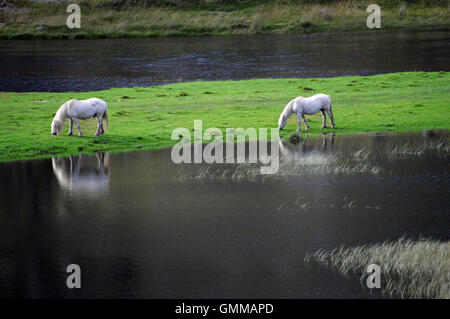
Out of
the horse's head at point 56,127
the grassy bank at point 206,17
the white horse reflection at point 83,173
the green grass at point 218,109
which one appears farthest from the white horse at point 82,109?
the grassy bank at point 206,17

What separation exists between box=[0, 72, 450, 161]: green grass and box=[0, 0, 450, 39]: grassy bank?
128ft

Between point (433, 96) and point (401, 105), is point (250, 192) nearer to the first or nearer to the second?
point (401, 105)

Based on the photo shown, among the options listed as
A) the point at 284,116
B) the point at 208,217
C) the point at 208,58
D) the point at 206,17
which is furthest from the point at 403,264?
the point at 206,17

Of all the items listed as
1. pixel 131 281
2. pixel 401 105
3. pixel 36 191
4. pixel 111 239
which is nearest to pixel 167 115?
pixel 401 105

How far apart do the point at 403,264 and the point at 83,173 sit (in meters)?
13.5

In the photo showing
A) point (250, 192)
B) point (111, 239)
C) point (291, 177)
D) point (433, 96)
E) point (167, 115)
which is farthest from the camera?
point (433, 96)

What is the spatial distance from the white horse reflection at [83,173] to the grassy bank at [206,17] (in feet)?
210

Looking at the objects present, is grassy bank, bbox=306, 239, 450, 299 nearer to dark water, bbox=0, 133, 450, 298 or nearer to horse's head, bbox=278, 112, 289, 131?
dark water, bbox=0, 133, 450, 298

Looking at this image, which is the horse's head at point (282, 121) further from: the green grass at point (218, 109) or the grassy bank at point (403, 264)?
the grassy bank at point (403, 264)

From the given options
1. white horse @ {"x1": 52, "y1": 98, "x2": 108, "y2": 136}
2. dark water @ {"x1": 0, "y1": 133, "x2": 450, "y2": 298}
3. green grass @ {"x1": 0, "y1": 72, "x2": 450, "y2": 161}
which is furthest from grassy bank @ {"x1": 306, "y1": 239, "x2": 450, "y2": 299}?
white horse @ {"x1": 52, "y1": 98, "x2": 108, "y2": 136}

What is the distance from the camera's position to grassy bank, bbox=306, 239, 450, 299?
14.9 m

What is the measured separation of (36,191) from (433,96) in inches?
1132

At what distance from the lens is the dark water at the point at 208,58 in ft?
199

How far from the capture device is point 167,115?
38.8 metres
